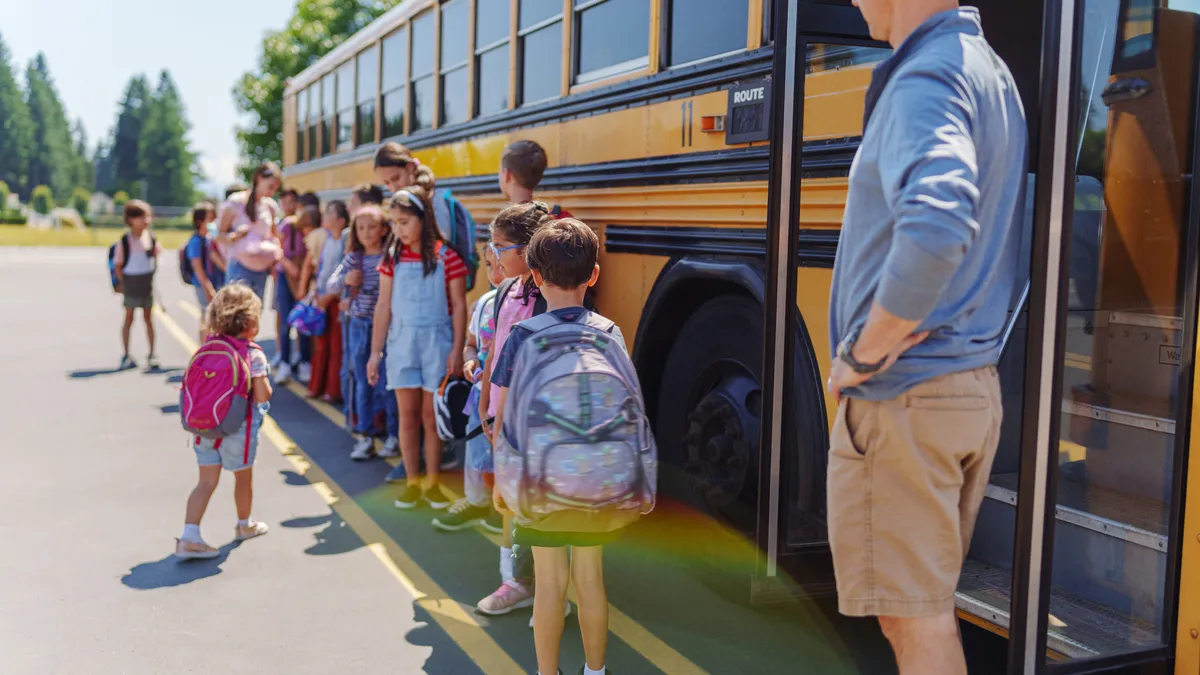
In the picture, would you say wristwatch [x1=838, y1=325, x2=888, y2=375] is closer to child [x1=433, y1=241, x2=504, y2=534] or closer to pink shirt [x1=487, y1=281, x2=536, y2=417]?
pink shirt [x1=487, y1=281, x2=536, y2=417]

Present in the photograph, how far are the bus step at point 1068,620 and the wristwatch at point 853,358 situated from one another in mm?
785

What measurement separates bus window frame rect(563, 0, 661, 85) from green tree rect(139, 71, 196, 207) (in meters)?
105

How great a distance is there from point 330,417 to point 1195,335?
5891 millimetres

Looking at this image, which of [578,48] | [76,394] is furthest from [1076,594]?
[76,394]

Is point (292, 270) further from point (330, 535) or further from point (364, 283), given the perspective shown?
point (330, 535)

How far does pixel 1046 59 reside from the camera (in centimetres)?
215

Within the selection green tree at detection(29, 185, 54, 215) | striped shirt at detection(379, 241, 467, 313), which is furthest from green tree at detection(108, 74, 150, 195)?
striped shirt at detection(379, 241, 467, 313)

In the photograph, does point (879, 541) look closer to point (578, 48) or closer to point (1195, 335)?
point (1195, 335)

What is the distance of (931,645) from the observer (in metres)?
2.06

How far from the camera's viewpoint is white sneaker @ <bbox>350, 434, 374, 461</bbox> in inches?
241

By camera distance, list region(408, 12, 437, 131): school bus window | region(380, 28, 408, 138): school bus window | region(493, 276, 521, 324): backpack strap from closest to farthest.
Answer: region(493, 276, 521, 324): backpack strap
region(408, 12, 437, 131): school bus window
region(380, 28, 408, 138): school bus window

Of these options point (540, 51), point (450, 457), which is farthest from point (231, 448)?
point (540, 51)

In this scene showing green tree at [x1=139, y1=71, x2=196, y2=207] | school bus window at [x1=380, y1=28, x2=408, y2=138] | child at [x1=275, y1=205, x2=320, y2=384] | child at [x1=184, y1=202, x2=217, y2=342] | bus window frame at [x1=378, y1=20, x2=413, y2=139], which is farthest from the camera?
green tree at [x1=139, y1=71, x2=196, y2=207]

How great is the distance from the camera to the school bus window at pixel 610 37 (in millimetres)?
4312
